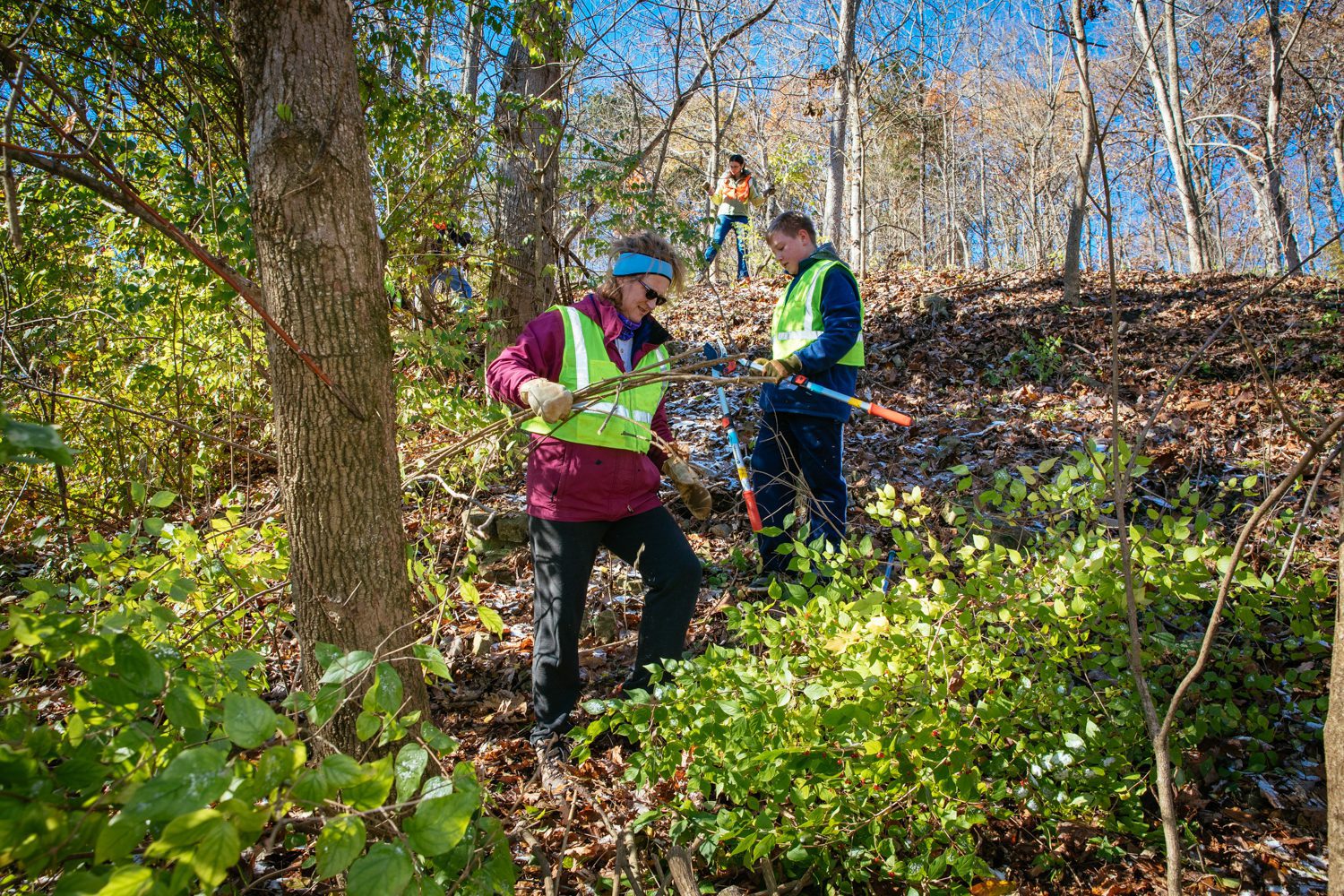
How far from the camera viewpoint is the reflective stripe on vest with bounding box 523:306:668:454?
288 centimetres

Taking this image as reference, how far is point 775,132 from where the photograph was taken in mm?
22406

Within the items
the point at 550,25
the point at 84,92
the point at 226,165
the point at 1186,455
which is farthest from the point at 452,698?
the point at 1186,455

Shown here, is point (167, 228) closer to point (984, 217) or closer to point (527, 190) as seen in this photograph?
point (527, 190)

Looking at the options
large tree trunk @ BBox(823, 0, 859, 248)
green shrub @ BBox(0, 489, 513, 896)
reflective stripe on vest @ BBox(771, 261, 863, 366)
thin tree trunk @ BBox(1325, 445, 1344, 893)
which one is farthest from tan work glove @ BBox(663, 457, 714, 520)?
large tree trunk @ BBox(823, 0, 859, 248)

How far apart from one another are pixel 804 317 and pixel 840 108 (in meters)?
7.55

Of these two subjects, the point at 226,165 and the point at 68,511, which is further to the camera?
the point at 68,511

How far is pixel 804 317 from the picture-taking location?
4.22m

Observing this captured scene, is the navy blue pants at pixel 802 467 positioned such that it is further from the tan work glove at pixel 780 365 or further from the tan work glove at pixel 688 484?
the tan work glove at pixel 688 484

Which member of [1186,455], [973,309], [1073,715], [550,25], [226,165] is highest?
[550,25]

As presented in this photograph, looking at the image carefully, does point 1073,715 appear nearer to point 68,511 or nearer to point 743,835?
point 743,835

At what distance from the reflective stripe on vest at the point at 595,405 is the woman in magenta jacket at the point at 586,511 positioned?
1 cm

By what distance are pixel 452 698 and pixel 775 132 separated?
2209 centimetres

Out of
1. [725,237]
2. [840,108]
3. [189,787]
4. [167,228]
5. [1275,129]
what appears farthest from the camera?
[1275,129]

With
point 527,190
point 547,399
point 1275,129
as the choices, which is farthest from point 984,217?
point 547,399
